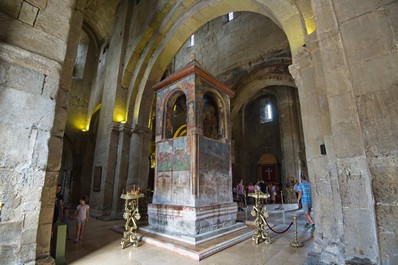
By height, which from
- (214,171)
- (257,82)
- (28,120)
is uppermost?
(257,82)

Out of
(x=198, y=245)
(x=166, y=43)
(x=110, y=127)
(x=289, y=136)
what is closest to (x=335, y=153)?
(x=198, y=245)

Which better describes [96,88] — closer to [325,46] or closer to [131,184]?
[131,184]

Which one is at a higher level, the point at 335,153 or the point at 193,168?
the point at 335,153

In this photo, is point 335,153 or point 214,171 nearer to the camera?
point 335,153

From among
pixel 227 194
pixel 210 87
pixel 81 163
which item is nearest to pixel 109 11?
pixel 81 163

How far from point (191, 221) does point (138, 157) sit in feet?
15.7

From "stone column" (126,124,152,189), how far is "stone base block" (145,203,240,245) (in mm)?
3061

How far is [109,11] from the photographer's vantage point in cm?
1336

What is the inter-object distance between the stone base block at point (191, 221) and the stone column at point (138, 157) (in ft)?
10.0

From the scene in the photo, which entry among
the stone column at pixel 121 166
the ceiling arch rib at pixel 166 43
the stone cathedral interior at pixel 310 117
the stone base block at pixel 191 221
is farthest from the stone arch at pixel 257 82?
the stone base block at pixel 191 221

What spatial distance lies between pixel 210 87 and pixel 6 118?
472cm

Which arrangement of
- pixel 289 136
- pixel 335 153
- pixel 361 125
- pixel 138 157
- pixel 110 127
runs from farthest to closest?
pixel 289 136
pixel 110 127
pixel 138 157
pixel 335 153
pixel 361 125

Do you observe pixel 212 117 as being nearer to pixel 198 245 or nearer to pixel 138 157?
pixel 138 157

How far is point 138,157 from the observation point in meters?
8.45
